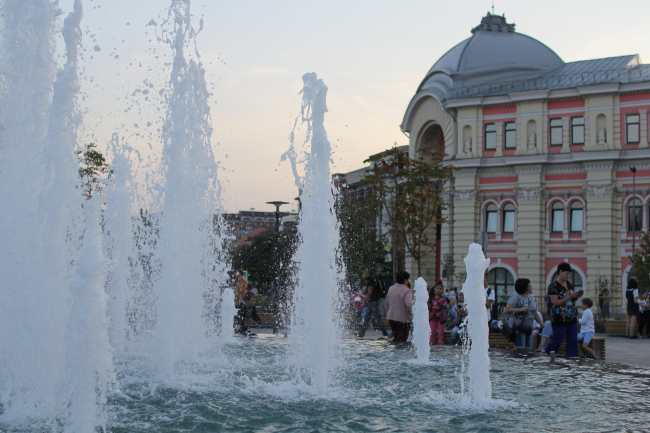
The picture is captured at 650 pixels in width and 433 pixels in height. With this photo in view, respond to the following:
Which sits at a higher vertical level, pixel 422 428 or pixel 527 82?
pixel 527 82

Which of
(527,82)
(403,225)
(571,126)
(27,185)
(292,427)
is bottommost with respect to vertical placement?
(292,427)

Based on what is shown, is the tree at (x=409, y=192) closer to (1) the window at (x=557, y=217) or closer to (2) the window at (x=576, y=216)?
(1) the window at (x=557, y=217)

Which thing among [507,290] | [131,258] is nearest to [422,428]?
[131,258]

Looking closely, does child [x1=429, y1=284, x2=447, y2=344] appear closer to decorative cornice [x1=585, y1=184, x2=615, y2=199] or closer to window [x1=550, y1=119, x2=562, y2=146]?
decorative cornice [x1=585, y1=184, x2=615, y2=199]

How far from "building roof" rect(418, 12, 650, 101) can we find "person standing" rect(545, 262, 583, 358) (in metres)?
30.6

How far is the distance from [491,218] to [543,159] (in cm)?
447

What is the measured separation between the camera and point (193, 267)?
1039cm

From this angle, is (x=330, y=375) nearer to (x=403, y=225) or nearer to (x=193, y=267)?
(x=193, y=267)

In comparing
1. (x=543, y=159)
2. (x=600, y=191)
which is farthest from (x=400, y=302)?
(x=543, y=159)

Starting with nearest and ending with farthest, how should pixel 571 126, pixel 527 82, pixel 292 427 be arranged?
1. pixel 292 427
2. pixel 571 126
3. pixel 527 82

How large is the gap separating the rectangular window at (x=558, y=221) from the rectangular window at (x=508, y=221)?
214 centimetres

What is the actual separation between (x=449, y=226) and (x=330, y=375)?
108 feet

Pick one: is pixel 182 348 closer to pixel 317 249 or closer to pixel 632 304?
pixel 317 249

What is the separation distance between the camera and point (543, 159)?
37.7 metres
